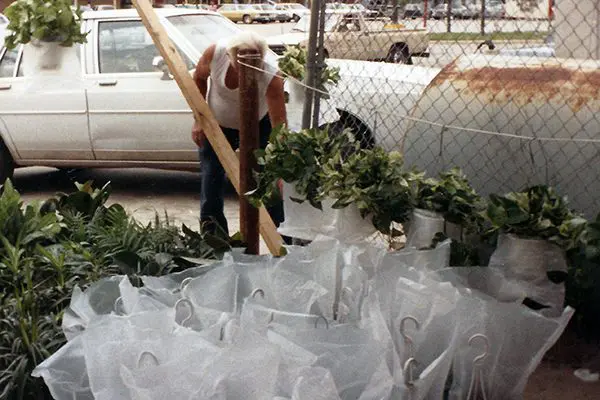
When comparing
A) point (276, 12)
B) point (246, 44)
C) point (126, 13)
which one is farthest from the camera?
point (276, 12)

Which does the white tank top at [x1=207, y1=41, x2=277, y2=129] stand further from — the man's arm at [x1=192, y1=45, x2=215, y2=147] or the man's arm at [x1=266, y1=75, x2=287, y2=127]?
the man's arm at [x1=266, y1=75, x2=287, y2=127]

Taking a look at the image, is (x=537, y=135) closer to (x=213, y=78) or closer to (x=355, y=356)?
(x=355, y=356)

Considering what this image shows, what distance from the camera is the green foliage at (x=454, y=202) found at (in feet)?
11.7

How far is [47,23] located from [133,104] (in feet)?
8.65

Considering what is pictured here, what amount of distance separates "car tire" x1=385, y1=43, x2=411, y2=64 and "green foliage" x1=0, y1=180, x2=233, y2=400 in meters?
1.54

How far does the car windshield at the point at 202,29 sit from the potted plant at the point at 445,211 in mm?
4714

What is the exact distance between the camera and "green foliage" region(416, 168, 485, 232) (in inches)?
140

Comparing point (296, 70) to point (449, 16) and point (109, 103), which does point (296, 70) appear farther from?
point (109, 103)

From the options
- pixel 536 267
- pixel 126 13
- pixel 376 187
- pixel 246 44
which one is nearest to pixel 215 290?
pixel 376 187

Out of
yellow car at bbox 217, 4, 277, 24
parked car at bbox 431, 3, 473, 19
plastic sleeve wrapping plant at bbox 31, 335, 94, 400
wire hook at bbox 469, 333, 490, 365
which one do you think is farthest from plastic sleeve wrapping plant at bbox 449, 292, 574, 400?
yellow car at bbox 217, 4, 277, 24

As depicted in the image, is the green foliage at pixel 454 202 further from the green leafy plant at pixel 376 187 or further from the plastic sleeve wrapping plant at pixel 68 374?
the plastic sleeve wrapping plant at pixel 68 374

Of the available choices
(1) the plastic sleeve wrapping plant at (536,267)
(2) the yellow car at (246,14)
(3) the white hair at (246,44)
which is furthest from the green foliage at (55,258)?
(2) the yellow car at (246,14)

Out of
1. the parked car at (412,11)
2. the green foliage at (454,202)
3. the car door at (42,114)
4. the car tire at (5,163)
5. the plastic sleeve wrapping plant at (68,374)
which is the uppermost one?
the parked car at (412,11)

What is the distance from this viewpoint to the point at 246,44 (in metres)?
4.86
